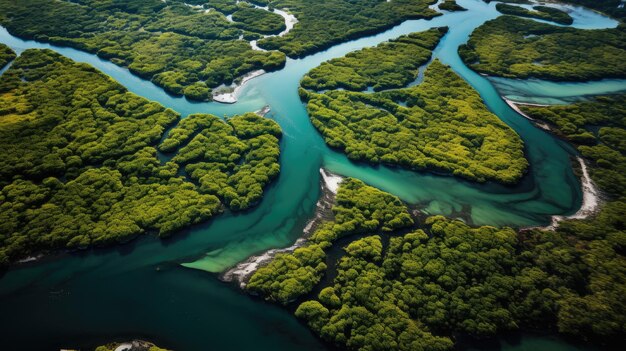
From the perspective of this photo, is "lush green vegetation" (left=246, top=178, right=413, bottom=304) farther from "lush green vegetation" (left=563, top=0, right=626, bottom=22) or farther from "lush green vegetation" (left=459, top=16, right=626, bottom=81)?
"lush green vegetation" (left=563, top=0, right=626, bottom=22)

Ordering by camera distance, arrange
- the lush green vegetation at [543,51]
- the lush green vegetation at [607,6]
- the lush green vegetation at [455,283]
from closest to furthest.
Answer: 1. the lush green vegetation at [455,283]
2. the lush green vegetation at [543,51]
3. the lush green vegetation at [607,6]

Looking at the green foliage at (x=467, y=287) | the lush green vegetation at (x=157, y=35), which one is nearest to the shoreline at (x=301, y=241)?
the green foliage at (x=467, y=287)

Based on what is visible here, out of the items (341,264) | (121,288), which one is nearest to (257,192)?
(341,264)

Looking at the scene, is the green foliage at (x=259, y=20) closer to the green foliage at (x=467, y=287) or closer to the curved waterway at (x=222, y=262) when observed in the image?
the curved waterway at (x=222, y=262)

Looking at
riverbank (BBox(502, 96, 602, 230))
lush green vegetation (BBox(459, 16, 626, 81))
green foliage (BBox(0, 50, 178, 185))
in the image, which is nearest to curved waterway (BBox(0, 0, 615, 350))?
riverbank (BBox(502, 96, 602, 230))

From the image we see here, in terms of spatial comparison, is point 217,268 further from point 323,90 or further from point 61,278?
point 323,90

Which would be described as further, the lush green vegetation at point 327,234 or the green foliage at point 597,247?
the lush green vegetation at point 327,234
